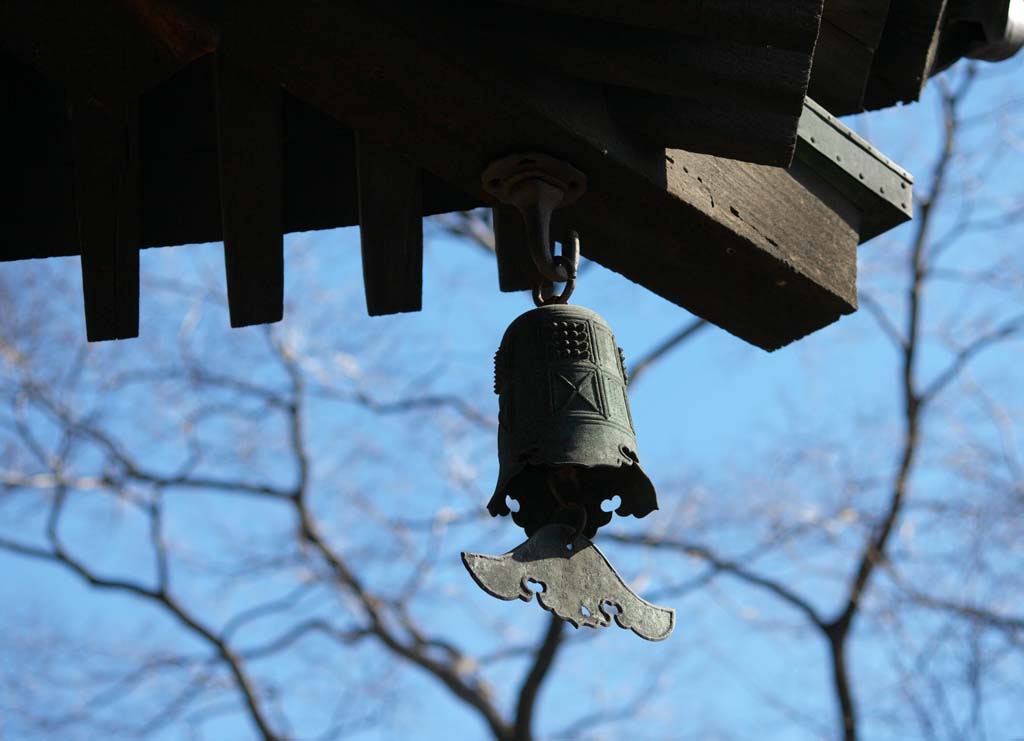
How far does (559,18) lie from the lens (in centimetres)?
200

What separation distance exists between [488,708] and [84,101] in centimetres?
902

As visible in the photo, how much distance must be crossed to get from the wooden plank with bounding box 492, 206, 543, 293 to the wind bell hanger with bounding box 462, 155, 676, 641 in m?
0.25

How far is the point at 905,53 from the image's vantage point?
2803 millimetres

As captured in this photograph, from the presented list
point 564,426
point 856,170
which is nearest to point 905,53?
point 856,170

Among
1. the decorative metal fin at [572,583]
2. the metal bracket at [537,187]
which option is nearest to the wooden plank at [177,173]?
the metal bracket at [537,187]

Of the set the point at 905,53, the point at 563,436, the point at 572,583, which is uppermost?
the point at 905,53

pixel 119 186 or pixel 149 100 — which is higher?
pixel 149 100

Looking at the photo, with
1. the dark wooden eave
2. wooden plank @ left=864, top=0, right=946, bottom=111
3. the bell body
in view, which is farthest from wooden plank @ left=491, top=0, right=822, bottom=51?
wooden plank @ left=864, top=0, right=946, bottom=111

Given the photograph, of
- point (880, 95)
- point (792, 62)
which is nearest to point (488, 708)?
point (880, 95)

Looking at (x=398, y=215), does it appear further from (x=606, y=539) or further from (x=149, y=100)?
(x=606, y=539)

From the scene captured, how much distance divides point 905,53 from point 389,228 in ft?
3.76

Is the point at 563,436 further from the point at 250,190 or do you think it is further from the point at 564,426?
the point at 250,190

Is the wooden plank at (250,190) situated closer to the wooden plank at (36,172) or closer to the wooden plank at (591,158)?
the wooden plank at (591,158)

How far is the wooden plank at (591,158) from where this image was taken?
194cm
